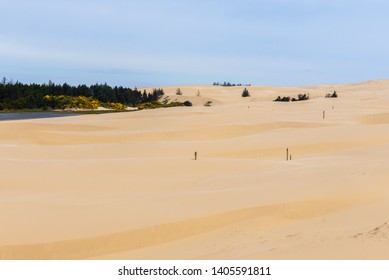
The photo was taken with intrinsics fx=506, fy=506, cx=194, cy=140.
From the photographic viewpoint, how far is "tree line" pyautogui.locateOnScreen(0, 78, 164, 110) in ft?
171

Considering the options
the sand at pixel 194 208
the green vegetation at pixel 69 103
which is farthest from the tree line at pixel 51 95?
the sand at pixel 194 208

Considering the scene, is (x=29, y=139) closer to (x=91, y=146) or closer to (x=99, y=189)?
(x=91, y=146)

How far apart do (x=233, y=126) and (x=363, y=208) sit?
17.2m

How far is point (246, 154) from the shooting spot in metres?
17.6

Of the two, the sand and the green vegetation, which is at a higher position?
the green vegetation

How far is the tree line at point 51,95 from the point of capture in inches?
2057

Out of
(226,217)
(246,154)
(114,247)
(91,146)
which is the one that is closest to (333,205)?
(226,217)

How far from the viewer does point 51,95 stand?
56875mm

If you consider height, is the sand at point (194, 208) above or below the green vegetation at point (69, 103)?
below

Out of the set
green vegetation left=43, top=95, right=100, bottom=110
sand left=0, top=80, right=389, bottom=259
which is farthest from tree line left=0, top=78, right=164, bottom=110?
sand left=0, top=80, right=389, bottom=259

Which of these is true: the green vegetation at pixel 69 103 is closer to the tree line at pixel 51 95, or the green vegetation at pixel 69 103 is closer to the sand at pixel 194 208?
the tree line at pixel 51 95

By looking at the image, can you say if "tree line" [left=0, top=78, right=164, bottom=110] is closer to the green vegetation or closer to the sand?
the green vegetation

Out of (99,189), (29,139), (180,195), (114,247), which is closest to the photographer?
(114,247)
